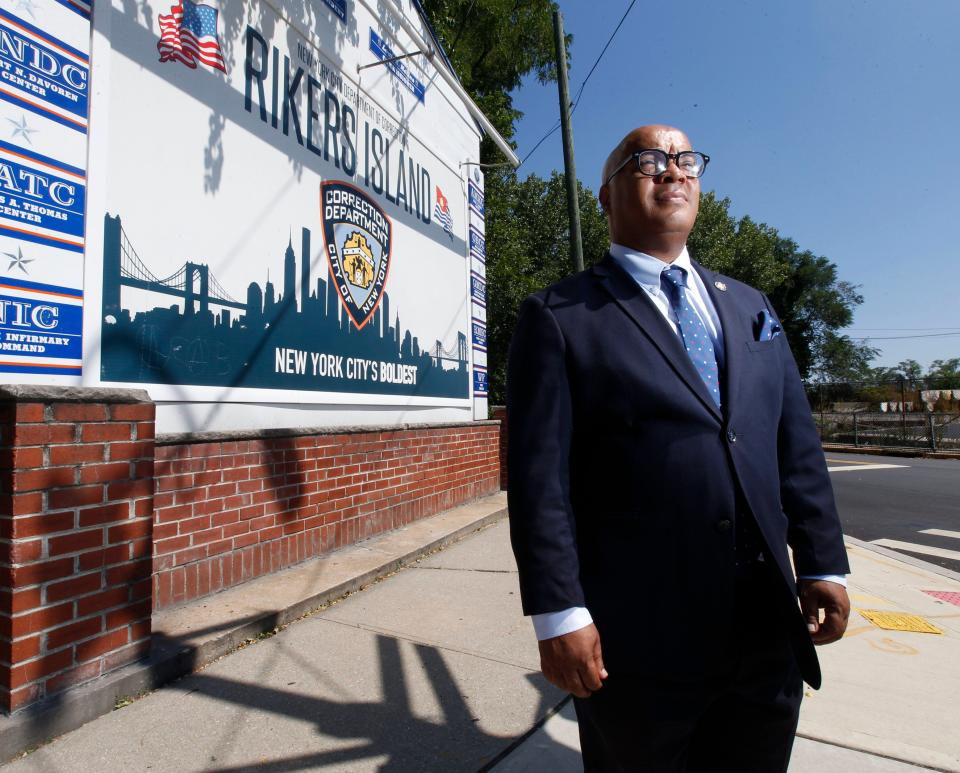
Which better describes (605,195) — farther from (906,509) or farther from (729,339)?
(906,509)

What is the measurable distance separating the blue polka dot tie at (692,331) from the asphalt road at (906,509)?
6.28 metres

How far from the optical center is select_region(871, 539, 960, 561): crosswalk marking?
6.73 metres

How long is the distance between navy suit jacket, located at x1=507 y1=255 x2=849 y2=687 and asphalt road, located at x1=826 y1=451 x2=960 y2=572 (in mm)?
6288

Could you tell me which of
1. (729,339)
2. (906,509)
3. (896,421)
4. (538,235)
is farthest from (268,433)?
(896,421)

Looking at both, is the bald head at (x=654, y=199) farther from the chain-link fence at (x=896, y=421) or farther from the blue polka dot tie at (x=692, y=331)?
the chain-link fence at (x=896, y=421)

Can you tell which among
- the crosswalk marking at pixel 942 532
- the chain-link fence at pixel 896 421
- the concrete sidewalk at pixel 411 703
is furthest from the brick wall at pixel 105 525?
the chain-link fence at pixel 896 421

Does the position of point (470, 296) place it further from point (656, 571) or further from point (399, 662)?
point (656, 571)

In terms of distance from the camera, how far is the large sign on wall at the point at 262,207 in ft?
11.3

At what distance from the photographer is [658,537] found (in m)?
1.43

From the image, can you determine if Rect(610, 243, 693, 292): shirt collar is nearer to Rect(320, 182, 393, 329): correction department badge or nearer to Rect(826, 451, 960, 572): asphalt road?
Rect(320, 182, 393, 329): correction department badge

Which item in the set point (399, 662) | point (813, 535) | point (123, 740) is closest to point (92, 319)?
point (123, 740)

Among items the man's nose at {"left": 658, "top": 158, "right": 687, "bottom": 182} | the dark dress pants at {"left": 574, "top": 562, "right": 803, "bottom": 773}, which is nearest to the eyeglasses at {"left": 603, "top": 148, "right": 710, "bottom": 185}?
the man's nose at {"left": 658, "top": 158, "right": 687, "bottom": 182}

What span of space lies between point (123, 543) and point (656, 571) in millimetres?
2288

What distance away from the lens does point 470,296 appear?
27.4 feet
